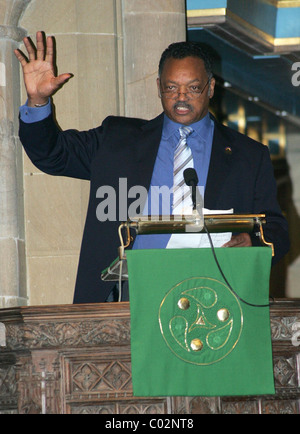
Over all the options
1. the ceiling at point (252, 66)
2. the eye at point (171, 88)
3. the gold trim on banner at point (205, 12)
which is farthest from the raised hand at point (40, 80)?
the ceiling at point (252, 66)

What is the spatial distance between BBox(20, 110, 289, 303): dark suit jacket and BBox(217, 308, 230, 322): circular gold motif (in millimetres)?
743

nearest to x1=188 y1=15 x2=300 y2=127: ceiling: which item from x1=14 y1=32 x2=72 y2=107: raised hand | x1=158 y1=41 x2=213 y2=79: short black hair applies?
x1=158 y1=41 x2=213 y2=79: short black hair

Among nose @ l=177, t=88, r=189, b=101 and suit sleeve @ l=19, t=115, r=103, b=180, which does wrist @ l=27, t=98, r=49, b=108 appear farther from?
nose @ l=177, t=88, r=189, b=101

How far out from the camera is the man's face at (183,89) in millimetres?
4328

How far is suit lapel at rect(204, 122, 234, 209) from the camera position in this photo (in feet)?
13.8

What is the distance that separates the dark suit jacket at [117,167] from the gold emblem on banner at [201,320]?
723mm

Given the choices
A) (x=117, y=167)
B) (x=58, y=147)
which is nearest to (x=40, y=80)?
(x=58, y=147)

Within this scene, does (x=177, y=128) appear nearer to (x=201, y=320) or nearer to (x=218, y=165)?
(x=218, y=165)

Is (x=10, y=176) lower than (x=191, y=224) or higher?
higher

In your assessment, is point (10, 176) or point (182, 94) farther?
point (10, 176)

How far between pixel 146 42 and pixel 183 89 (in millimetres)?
1286

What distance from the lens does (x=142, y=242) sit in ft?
13.6

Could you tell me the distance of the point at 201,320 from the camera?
132 inches
